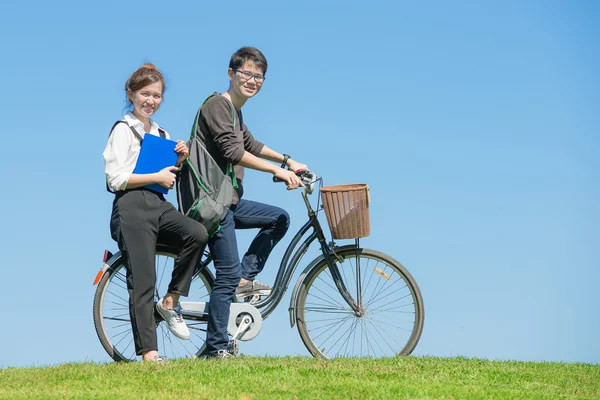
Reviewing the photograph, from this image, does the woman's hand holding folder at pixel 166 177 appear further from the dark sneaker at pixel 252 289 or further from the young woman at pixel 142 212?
the dark sneaker at pixel 252 289

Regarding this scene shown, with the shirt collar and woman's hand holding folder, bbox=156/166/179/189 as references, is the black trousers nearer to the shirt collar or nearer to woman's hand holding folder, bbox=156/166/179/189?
woman's hand holding folder, bbox=156/166/179/189

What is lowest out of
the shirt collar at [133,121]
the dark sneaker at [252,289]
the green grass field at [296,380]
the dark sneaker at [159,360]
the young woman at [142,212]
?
the green grass field at [296,380]

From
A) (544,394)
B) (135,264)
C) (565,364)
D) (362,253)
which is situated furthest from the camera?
(565,364)

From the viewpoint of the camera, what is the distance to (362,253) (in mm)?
8031

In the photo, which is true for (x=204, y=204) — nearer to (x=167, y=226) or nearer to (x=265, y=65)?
(x=167, y=226)

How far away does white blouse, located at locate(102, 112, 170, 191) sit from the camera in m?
7.22

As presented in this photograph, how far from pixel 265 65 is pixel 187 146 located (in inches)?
40.2

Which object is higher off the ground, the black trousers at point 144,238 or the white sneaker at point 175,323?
the black trousers at point 144,238

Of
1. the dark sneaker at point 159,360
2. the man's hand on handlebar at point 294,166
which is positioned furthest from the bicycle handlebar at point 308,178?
the dark sneaker at point 159,360

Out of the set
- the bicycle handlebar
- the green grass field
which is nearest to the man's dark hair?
the bicycle handlebar

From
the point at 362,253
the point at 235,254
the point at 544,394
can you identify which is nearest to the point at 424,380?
the point at 544,394

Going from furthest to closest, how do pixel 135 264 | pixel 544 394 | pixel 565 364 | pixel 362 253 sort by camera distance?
pixel 565 364 → pixel 362 253 → pixel 135 264 → pixel 544 394

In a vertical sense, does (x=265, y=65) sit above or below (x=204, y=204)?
above

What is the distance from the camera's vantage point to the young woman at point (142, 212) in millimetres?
7273
